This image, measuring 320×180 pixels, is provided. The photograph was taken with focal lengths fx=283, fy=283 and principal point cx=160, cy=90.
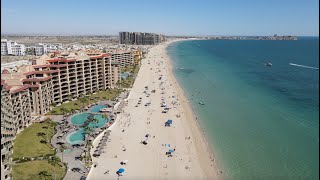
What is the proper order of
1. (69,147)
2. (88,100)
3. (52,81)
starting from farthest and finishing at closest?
(88,100), (52,81), (69,147)

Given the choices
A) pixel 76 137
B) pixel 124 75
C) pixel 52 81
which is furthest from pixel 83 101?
pixel 124 75

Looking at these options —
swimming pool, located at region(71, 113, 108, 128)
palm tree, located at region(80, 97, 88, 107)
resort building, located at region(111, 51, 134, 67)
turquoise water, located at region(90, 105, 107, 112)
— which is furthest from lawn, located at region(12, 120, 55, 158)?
resort building, located at region(111, 51, 134, 67)

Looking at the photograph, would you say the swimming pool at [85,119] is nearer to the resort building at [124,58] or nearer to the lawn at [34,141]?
the lawn at [34,141]

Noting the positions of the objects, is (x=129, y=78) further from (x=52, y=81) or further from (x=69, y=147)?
(x=69, y=147)

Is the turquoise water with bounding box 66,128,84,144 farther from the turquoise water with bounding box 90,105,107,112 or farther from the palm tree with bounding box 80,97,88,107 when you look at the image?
the palm tree with bounding box 80,97,88,107

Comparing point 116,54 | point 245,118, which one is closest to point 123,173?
point 245,118

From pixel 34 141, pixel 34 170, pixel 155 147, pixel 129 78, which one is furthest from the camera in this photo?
pixel 129 78
